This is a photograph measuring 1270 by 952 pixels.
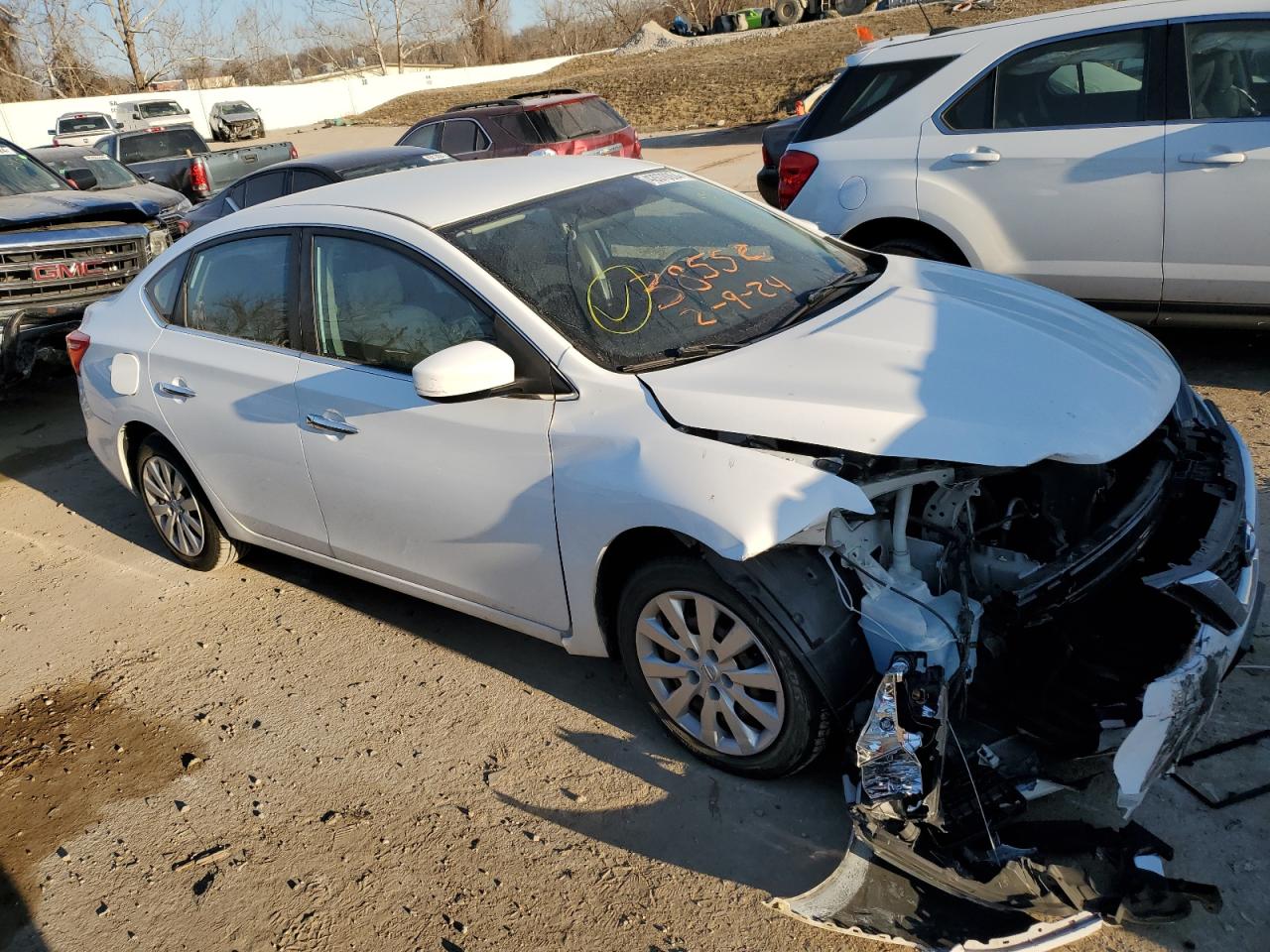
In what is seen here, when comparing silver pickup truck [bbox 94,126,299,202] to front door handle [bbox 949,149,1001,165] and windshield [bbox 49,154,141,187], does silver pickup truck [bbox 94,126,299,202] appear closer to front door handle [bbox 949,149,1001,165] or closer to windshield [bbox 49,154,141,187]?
windshield [bbox 49,154,141,187]

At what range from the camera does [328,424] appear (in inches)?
146

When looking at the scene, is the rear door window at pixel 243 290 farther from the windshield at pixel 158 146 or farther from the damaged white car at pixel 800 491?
the windshield at pixel 158 146

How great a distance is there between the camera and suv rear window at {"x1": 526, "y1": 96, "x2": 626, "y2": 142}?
12.9 m

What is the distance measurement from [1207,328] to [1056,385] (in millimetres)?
3066

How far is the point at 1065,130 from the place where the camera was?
5473 millimetres

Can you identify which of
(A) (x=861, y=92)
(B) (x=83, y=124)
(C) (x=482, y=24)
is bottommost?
(A) (x=861, y=92)

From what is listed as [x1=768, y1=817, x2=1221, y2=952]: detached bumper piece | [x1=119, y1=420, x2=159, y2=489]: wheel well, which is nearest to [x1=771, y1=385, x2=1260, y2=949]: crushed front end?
[x1=768, y1=817, x2=1221, y2=952]: detached bumper piece

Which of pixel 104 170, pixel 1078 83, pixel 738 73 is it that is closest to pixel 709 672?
pixel 1078 83

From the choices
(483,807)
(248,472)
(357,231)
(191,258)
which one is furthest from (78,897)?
(191,258)

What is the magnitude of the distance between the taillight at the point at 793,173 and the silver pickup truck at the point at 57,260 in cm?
495

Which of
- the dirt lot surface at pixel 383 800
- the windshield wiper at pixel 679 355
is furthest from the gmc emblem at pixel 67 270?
the windshield wiper at pixel 679 355

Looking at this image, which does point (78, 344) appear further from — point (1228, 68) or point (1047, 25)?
point (1228, 68)

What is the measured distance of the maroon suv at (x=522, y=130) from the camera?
12.7 m

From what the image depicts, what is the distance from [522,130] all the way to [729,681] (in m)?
11.0
